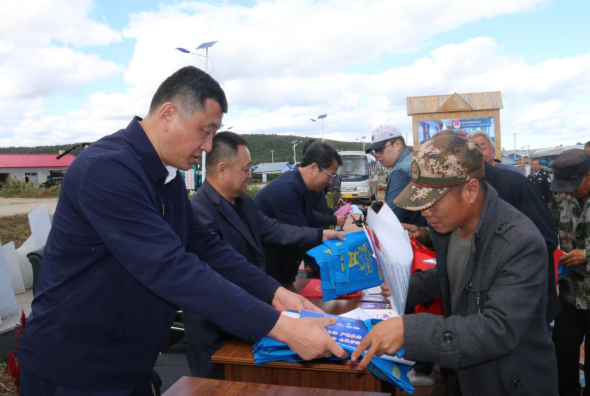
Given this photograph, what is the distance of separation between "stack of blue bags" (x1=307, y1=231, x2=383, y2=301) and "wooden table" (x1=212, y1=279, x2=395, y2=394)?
1.72 ft

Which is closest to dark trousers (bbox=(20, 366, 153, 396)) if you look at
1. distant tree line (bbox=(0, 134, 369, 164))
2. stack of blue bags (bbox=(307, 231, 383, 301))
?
stack of blue bags (bbox=(307, 231, 383, 301))

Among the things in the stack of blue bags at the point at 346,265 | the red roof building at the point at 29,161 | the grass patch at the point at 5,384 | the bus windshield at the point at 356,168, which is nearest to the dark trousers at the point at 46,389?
the stack of blue bags at the point at 346,265

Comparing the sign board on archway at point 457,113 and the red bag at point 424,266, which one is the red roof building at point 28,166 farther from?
the red bag at point 424,266

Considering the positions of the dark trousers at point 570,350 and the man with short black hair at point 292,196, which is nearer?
the dark trousers at point 570,350

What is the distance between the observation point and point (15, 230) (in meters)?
9.38

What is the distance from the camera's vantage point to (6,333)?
372cm

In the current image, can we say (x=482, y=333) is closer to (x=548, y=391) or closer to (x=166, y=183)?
(x=548, y=391)

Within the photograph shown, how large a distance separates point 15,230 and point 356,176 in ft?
49.9

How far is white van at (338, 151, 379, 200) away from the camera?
2108 cm

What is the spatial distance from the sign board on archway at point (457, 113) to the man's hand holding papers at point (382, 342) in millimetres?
8961

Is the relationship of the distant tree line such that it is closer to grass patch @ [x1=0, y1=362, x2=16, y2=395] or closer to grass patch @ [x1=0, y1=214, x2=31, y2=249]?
grass patch @ [x1=0, y1=214, x2=31, y2=249]

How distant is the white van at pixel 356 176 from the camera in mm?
21078

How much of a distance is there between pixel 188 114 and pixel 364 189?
19846mm

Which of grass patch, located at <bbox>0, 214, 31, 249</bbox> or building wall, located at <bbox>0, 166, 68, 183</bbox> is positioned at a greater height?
building wall, located at <bbox>0, 166, 68, 183</bbox>
